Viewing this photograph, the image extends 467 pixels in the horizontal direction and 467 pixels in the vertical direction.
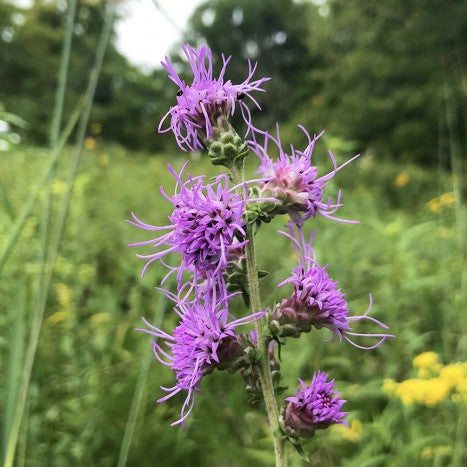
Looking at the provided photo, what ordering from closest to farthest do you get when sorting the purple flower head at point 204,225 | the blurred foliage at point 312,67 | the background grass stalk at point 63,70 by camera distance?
the purple flower head at point 204,225
the background grass stalk at point 63,70
the blurred foliage at point 312,67

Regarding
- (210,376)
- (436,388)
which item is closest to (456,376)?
(436,388)

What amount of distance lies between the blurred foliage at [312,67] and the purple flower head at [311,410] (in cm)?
683

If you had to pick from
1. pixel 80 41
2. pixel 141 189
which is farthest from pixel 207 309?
pixel 80 41

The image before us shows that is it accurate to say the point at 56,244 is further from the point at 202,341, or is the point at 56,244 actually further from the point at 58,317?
the point at 58,317

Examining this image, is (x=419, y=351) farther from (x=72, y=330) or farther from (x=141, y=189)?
(x=141, y=189)

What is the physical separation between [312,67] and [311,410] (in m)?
25.7

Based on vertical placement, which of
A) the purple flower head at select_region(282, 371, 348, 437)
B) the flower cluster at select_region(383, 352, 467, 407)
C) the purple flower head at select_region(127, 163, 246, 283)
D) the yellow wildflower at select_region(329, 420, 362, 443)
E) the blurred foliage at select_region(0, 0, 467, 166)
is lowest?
the purple flower head at select_region(282, 371, 348, 437)

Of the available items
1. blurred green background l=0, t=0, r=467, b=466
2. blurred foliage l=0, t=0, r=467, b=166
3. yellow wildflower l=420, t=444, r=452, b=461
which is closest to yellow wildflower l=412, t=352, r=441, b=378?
blurred green background l=0, t=0, r=467, b=466

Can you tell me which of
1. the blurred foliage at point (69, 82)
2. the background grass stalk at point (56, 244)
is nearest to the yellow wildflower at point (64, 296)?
the background grass stalk at point (56, 244)

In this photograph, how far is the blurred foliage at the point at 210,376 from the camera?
83.0 inches

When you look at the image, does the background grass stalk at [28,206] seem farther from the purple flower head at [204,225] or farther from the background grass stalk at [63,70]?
the purple flower head at [204,225]

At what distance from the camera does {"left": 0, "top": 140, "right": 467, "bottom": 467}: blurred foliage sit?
2107 mm

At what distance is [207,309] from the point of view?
2.94 ft

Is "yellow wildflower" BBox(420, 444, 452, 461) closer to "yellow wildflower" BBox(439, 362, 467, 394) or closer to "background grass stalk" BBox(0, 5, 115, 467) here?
"yellow wildflower" BBox(439, 362, 467, 394)
